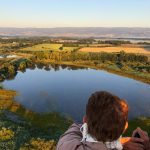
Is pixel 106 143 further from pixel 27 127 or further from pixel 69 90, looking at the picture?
pixel 69 90

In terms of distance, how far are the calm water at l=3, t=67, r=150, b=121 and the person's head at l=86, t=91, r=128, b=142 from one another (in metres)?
35.9

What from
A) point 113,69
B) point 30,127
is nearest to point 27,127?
point 30,127

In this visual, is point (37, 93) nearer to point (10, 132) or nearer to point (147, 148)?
point (10, 132)

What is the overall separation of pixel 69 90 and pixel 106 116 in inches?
2159

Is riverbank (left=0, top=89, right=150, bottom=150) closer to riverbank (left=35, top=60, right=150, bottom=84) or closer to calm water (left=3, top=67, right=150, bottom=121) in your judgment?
calm water (left=3, top=67, right=150, bottom=121)

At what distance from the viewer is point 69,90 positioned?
57438 mm

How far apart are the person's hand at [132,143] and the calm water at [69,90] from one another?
3568cm

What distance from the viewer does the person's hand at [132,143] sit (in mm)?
2843

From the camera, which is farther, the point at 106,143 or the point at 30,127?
the point at 30,127

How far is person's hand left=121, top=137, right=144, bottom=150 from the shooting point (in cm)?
284

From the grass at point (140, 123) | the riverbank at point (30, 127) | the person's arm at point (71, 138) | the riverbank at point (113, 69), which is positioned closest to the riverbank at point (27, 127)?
the riverbank at point (30, 127)

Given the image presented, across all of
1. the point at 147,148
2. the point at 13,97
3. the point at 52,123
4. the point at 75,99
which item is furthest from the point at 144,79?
the point at 147,148

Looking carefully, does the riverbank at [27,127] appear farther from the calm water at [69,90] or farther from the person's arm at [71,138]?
the person's arm at [71,138]

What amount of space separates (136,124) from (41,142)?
46.8 ft
